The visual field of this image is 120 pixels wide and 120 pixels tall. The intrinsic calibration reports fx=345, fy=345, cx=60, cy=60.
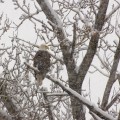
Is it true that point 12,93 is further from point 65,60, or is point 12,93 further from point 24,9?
point 24,9

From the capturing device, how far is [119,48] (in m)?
3.33

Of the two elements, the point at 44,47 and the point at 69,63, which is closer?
the point at 44,47

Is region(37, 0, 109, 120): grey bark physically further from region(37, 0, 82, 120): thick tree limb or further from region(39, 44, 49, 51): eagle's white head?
region(39, 44, 49, 51): eagle's white head

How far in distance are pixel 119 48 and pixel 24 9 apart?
4528 mm

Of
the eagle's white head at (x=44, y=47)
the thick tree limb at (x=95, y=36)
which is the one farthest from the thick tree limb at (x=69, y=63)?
the eagle's white head at (x=44, y=47)

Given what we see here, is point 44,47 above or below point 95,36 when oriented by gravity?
above

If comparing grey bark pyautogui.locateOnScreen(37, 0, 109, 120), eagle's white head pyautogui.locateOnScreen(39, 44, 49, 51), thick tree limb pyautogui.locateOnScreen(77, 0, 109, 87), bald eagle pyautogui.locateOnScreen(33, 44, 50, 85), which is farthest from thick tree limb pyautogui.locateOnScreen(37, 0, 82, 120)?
bald eagle pyautogui.locateOnScreen(33, 44, 50, 85)

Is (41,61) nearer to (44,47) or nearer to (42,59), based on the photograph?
(42,59)

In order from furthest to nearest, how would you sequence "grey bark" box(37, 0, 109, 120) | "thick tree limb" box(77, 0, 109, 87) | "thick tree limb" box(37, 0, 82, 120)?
"thick tree limb" box(37, 0, 82, 120) < "grey bark" box(37, 0, 109, 120) < "thick tree limb" box(77, 0, 109, 87)

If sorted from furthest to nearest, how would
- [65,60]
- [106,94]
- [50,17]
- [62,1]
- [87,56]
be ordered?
[62,1]
[50,17]
[65,60]
[87,56]
[106,94]

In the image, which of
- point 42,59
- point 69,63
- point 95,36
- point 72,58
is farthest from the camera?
point 69,63

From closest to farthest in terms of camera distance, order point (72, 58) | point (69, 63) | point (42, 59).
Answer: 1. point (42, 59)
2. point (72, 58)
3. point (69, 63)

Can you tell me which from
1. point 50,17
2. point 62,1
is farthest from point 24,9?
point 50,17

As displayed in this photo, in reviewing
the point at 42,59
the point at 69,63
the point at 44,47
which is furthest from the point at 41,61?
the point at 69,63
